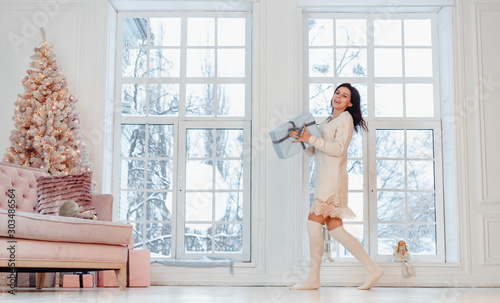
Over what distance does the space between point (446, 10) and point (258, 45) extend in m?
1.86

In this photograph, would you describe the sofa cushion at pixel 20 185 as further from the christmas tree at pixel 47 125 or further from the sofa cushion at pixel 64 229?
the sofa cushion at pixel 64 229

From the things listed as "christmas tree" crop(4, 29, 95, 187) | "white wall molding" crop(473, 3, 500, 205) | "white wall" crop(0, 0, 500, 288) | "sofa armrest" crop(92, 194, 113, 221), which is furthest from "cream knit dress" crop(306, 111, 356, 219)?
"christmas tree" crop(4, 29, 95, 187)

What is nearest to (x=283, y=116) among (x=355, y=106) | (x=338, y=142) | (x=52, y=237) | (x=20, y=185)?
(x=355, y=106)

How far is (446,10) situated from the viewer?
20.8 feet

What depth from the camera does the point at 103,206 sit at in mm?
5125

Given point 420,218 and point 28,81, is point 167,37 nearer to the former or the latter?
point 28,81

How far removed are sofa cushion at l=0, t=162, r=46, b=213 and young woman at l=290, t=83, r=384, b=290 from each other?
2058 mm

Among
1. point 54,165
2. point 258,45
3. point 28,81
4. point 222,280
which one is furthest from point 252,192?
point 28,81

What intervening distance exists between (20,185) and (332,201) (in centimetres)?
236

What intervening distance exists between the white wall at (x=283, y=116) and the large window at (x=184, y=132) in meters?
0.27

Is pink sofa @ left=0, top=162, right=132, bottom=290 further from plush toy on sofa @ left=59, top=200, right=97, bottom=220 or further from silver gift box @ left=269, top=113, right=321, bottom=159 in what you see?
silver gift box @ left=269, top=113, right=321, bottom=159

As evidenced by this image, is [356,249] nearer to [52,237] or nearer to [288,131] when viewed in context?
[288,131]

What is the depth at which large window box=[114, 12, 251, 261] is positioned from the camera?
6266mm

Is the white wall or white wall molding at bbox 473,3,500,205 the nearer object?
the white wall
